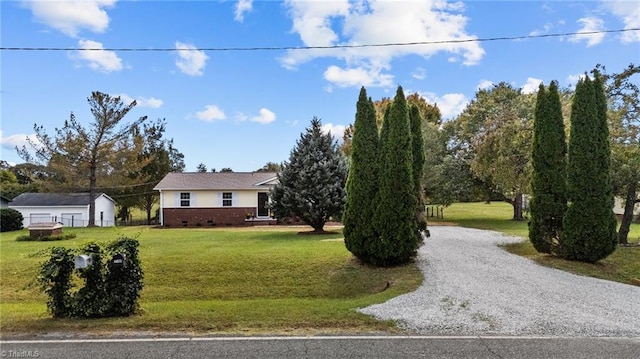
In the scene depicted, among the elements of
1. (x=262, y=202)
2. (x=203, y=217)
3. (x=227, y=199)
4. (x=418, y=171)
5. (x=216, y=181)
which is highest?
(x=216, y=181)

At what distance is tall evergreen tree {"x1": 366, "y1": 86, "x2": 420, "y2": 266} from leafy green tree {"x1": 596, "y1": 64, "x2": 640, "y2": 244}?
797 cm

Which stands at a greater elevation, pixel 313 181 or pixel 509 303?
pixel 313 181

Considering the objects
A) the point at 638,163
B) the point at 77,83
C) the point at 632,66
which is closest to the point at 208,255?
the point at 77,83

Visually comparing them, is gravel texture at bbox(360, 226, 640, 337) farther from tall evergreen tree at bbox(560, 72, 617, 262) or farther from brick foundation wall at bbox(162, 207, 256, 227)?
brick foundation wall at bbox(162, 207, 256, 227)

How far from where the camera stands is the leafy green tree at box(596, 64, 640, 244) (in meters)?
13.9

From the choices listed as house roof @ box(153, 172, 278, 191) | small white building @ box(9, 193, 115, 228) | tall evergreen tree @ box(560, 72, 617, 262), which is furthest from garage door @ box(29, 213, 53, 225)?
tall evergreen tree @ box(560, 72, 617, 262)

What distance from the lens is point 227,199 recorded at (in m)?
28.7

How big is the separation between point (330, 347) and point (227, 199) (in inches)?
950

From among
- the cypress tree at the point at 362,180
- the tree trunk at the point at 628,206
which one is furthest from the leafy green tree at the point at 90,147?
the tree trunk at the point at 628,206

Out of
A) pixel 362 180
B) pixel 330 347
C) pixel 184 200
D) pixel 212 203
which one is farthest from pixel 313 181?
pixel 184 200

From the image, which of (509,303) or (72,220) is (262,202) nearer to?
(72,220)

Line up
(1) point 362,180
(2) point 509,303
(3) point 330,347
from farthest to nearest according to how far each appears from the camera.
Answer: (1) point 362,180
(2) point 509,303
(3) point 330,347

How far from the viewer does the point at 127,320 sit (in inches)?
259

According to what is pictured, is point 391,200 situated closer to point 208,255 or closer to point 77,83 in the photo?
point 208,255
